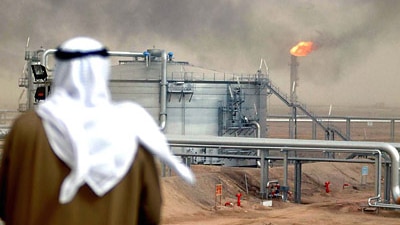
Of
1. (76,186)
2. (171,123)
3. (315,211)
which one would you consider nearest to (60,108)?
(76,186)

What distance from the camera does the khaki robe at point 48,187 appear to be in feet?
6.65

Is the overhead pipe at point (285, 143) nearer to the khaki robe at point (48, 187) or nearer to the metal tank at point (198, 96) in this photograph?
the khaki robe at point (48, 187)

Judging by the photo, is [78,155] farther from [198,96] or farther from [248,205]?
[198,96]

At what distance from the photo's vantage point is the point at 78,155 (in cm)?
200

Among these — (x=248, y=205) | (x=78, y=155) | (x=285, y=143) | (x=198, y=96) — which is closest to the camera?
(x=78, y=155)

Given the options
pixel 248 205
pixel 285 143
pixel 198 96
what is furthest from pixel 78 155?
pixel 198 96

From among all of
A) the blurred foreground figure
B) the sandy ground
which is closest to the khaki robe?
the blurred foreground figure

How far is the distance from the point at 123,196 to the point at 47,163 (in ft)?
0.77

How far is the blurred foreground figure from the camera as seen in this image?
2.03 metres

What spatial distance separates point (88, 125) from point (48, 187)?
205 millimetres

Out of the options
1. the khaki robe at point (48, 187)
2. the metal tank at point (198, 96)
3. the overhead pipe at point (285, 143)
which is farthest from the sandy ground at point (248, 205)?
the khaki robe at point (48, 187)

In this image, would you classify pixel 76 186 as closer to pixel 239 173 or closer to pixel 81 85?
pixel 81 85

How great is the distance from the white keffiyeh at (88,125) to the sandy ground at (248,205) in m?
11.3

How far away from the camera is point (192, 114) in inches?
937
